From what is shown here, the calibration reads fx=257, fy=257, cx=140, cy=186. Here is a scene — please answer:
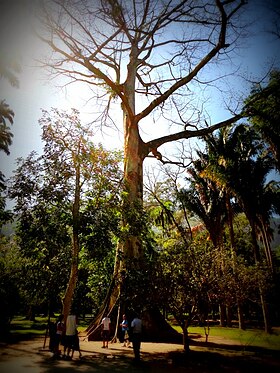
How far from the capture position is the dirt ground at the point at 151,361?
6.45 m

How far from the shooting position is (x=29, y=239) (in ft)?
27.7

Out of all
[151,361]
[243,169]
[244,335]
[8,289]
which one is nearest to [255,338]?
[244,335]

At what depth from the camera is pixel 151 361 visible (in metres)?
7.35

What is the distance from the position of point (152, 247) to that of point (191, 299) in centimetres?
378

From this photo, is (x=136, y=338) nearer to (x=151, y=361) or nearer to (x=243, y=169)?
(x=151, y=361)

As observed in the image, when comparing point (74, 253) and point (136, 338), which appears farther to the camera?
point (74, 253)

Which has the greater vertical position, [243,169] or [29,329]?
[243,169]

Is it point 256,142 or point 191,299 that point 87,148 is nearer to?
point 191,299

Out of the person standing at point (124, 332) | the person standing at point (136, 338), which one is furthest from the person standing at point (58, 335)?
the person standing at point (124, 332)

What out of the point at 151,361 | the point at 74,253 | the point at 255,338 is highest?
the point at 74,253

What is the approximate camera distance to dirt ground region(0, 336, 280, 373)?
6.45m

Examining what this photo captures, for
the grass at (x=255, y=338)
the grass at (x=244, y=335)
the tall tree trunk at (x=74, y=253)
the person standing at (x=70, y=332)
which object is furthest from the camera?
the grass at (x=244, y=335)

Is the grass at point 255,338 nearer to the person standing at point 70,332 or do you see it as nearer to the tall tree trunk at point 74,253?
the person standing at point 70,332

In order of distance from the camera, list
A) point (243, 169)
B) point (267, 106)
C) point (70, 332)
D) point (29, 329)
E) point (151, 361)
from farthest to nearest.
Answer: point (29, 329)
point (243, 169)
point (267, 106)
point (70, 332)
point (151, 361)
